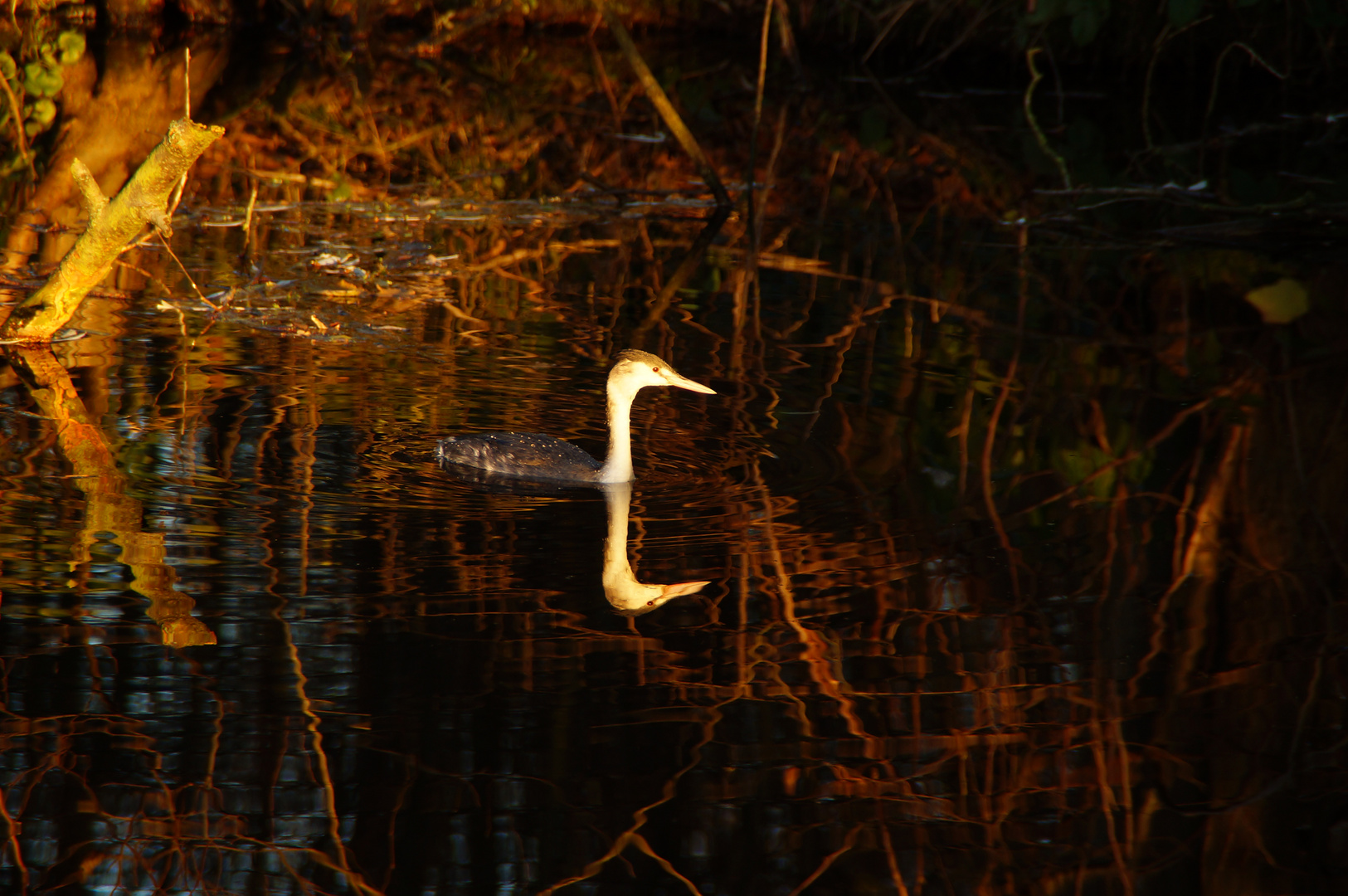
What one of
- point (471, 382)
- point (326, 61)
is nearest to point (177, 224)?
point (471, 382)

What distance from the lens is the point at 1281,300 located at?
11664 millimetres

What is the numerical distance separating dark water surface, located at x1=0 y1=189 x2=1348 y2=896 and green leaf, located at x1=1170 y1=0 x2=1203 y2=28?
9.55 m

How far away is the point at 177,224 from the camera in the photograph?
39.6ft

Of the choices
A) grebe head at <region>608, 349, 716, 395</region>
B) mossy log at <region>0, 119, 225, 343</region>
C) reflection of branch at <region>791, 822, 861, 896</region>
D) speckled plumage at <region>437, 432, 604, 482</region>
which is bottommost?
reflection of branch at <region>791, 822, 861, 896</region>

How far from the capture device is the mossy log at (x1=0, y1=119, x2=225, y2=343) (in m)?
7.96

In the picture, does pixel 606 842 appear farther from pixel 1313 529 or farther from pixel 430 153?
pixel 430 153

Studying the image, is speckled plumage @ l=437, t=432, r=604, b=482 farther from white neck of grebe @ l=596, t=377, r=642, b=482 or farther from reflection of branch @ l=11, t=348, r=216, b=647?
reflection of branch @ l=11, t=348, r=216, b=647

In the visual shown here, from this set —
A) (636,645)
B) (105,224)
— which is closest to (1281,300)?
(636,645)

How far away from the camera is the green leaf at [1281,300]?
11.2 metres

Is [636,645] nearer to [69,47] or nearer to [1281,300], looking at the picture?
[1281,300]

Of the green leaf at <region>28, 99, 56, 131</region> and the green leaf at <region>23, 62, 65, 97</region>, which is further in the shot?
the green leaf at <region>23, 62, 65, 97</region>

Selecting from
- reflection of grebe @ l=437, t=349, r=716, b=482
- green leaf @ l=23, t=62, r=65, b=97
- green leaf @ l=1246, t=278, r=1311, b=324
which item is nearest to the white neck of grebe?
reflection of grebe @ l=437, t=349, r=716, b=482

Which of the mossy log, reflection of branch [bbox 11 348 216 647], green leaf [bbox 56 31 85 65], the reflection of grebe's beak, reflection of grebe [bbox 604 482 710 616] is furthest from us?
green leaf [bbox 56 31 85 65]

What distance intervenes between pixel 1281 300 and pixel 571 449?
689 centimetres
